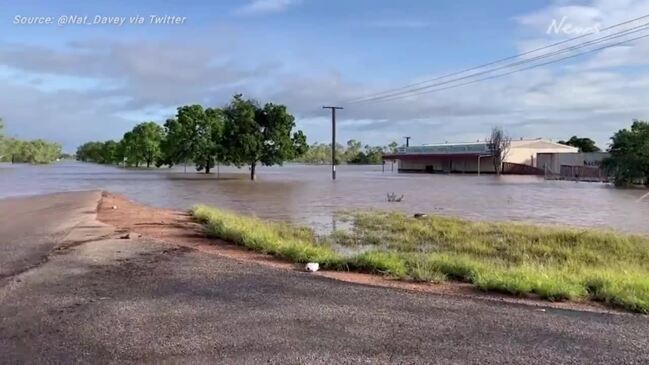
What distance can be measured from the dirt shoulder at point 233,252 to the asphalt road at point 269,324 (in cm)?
45

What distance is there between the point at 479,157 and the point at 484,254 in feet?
298

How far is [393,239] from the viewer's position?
1627 cm

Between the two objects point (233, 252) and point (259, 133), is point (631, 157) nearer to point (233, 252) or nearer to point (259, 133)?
point (259, 133)

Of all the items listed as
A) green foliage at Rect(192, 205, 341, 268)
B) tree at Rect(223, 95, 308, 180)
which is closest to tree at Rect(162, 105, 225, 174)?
tree at Rect(223, 95, 308, 180)

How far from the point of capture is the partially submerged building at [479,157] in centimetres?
9931

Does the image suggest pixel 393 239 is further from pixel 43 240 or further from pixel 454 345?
pixel 454 345

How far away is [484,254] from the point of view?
536 inches

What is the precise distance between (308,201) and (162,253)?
22.3 m

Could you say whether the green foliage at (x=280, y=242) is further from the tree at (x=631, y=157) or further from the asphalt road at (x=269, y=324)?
the tree at (x=631, y=157)

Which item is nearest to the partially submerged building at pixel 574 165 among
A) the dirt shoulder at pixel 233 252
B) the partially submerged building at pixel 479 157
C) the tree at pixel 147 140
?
the partially submerged building at pixel 479 157

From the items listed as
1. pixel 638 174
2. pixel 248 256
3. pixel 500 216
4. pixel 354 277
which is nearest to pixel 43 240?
pixel 248 256

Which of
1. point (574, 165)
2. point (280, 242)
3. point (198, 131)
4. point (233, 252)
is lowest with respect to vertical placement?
point (233, 252)

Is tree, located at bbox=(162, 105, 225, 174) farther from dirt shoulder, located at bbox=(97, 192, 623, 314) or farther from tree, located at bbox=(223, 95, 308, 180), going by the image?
dirt shoulder, located at bbox=(97, 192, 623, 314)

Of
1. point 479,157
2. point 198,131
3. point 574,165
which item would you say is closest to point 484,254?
point 198,131
